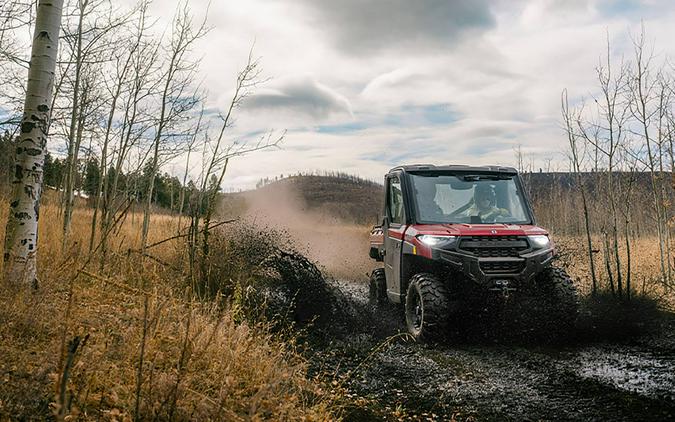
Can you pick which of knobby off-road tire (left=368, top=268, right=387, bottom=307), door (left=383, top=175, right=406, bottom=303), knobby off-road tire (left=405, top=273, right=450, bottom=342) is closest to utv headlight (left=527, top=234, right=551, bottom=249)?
knobby off-road tire (left=405, top=273, right=450, bottom=342)

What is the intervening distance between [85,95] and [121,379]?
33.7ft

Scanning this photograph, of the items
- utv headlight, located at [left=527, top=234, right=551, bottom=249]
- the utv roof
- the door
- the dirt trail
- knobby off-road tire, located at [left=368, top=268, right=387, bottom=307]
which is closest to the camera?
the dirt trail

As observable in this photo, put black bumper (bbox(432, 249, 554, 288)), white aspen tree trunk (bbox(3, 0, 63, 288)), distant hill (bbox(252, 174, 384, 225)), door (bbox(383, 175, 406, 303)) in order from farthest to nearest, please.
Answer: distant hill (bbox(252, 174, 384, 225))
door (bbox(383, 175, 406, 303))
black bumper (bbox(432, 249, 554, 288))
white aspen tree trunk (bbox(3, 0, 63, 288))

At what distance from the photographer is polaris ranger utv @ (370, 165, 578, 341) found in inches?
269

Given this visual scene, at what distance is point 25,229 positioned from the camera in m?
6.02

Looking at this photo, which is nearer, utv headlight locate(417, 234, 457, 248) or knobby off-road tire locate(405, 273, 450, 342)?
knobby off-road tire locate(405, 273, 450, 342)

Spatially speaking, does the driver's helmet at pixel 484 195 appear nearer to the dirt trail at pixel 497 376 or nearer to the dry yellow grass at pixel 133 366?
the dirt trail at pixel 497 376

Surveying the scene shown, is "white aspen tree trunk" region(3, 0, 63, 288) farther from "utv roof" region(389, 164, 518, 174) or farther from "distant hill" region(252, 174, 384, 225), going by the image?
"distant hill" region(252, 174, 384, 225)

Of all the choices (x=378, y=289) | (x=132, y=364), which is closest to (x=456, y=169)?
(x=378, y=289)

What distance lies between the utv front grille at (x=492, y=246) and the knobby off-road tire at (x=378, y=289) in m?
2.97

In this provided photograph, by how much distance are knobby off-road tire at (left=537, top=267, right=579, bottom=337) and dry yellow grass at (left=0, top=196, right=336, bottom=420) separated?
3.56m

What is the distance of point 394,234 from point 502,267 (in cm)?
184

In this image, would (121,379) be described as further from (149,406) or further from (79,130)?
(79,130)

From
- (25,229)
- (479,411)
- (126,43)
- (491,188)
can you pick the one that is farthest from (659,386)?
(126,43)
